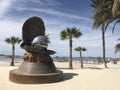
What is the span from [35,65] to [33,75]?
3.39 feet

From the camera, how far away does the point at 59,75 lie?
14648mm

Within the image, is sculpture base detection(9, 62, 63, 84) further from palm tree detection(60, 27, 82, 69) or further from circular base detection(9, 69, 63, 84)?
palm tree detection(60, 27, 82, 69)

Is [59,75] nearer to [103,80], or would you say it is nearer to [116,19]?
[103,80]

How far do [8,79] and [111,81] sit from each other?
7.14 metres

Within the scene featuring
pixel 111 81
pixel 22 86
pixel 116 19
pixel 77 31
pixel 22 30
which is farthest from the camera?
pixel 77 31

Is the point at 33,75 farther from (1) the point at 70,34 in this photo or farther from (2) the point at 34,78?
(1) the point at 70,34

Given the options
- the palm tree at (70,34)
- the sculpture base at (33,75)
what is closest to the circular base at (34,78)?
the sculpture base at (33,75)

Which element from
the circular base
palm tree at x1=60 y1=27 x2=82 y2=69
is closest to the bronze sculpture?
the circular base

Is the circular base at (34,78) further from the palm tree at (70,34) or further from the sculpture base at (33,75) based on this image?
the palm tree at (70,34)

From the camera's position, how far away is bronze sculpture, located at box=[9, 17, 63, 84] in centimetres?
1382

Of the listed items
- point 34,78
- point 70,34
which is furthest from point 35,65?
point 70,34

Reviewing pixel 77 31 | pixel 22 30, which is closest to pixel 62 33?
pixel 77 31

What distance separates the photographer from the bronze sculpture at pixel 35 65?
1382cm

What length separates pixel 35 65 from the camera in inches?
577
